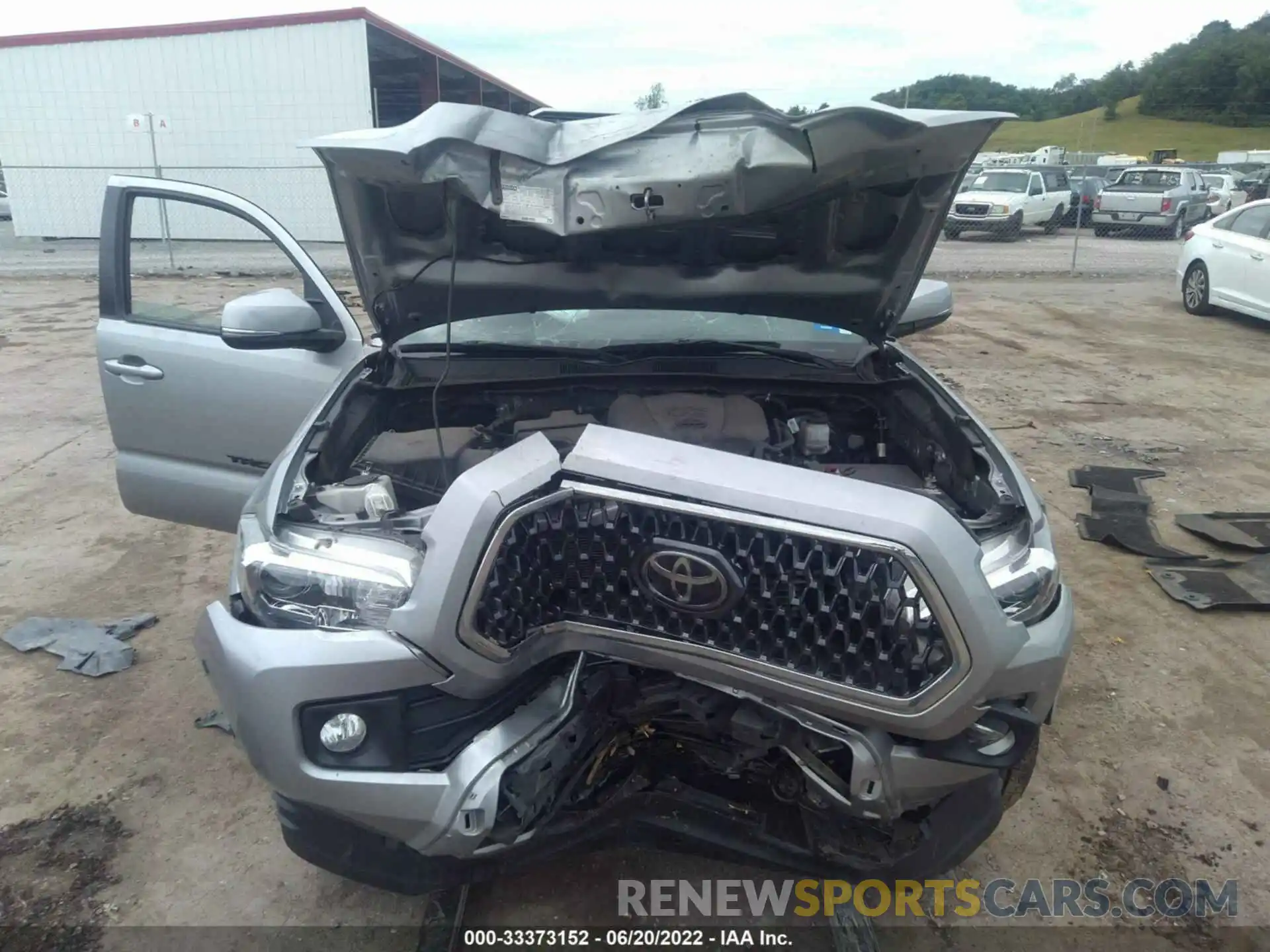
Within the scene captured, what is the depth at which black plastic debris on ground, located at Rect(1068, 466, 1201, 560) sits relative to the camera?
4.70 meters

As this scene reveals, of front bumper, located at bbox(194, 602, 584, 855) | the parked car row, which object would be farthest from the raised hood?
the parked car row

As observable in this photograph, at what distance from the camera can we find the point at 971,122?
2186 mm

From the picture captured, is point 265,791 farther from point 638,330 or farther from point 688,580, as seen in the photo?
point 638,330

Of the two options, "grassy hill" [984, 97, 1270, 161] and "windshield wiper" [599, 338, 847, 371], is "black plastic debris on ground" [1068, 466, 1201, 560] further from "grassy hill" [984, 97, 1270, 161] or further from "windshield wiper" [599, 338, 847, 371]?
"grassy hill" [984, 97, 1270, 161]

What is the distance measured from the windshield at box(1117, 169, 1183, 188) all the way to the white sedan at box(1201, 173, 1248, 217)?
2062mm

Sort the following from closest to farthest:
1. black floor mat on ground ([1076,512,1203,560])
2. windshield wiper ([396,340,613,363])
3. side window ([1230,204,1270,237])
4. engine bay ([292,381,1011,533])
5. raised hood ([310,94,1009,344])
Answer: raised hood ([310,94,1009,344])
engine bay ([292,381,1011,533])
windshield wiper ([396,340,613,363])
black floor mat on ground ([1076,512,1203,560])
side window ([1230,204,1270,237])

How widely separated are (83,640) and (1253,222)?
11756 mm

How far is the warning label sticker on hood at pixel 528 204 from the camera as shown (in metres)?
2.25

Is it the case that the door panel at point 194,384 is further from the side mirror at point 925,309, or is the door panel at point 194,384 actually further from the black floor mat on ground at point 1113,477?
the black floor mat on ground at point 1113,477

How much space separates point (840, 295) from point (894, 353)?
0.30 meters

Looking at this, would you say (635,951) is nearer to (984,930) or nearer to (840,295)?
(984,930)

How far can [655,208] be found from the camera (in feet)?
7.29
